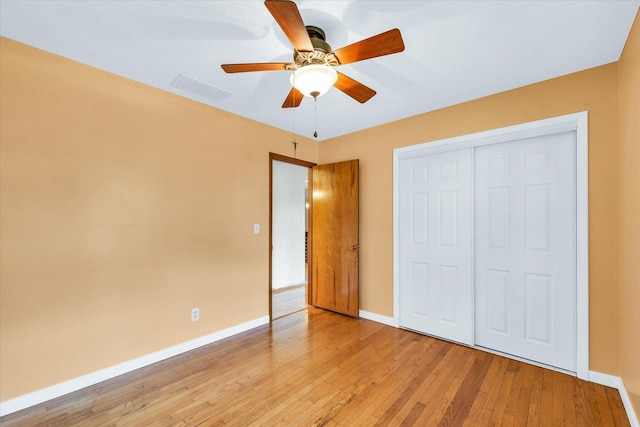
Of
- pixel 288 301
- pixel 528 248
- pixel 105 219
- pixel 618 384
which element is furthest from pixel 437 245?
pixel 105 219

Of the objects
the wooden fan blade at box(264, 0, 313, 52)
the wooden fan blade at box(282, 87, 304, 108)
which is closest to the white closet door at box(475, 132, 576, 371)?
the wooden fan blade at box(282, 87, 304, 108)

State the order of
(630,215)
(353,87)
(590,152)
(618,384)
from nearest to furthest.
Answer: (630,215), (353,87), (618,384), (590,152)

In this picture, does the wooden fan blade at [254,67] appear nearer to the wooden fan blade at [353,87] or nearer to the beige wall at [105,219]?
the wooden fan blade at [353,87]

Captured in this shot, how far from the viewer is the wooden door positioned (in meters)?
3.59

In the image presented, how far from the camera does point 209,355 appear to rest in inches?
103

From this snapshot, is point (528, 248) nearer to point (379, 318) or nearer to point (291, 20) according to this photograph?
point (379, 318)

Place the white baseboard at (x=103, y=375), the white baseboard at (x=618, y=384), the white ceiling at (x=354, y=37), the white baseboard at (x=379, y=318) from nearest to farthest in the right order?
1. the white ceiling at (x=354, y=37)
2. the white baseboard at (x=618, y=384)
3. the white baseboard at (x=103, y=375)
4. the white baseboard at (x=379, y=318)

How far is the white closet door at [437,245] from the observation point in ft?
9.30

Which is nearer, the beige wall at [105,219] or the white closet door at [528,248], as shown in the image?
the beige wall at [105,219]

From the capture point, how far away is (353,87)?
6.22 feet

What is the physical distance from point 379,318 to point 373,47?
301cm

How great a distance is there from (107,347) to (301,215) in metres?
3.91

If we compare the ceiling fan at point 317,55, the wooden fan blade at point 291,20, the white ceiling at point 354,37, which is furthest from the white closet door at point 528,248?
the wooden fan blade at point 291,20

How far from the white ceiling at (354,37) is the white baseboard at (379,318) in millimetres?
2578
